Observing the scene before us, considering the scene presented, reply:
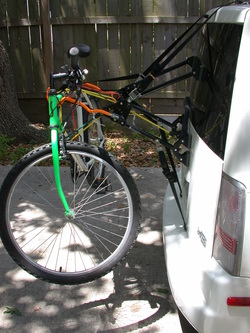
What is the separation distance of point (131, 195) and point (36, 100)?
15.7ft

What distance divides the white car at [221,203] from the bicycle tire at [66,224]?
56 cm

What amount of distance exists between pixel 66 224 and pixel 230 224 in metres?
2.24

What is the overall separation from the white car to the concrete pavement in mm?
413

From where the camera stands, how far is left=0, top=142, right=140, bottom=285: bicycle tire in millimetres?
2693

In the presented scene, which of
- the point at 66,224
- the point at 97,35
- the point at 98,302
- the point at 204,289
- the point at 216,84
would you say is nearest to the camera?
the point at 204,289

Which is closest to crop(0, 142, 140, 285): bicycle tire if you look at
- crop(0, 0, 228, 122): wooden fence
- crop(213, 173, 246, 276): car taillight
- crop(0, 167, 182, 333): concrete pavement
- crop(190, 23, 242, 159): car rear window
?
crop(0, 167, 182, 333): concrete pavement

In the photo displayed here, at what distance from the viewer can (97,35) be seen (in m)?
6.67

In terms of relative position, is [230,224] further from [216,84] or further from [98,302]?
[98,302]

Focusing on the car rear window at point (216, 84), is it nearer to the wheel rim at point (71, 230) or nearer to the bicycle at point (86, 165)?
the bicycle at point (86, 165)

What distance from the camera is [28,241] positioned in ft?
11.5

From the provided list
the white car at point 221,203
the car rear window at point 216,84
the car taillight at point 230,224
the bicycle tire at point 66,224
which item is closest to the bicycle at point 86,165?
the bicycle tire at point 66,224

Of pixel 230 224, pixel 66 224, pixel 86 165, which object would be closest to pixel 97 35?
pixel 66 224

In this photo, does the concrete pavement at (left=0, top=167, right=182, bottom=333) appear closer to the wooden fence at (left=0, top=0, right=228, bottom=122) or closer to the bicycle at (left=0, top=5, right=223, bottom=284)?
the bicycle at (left=0, top=5, right=223, bottom=284)

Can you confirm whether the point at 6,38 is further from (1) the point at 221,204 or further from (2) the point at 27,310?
(1) the point at 221,204
